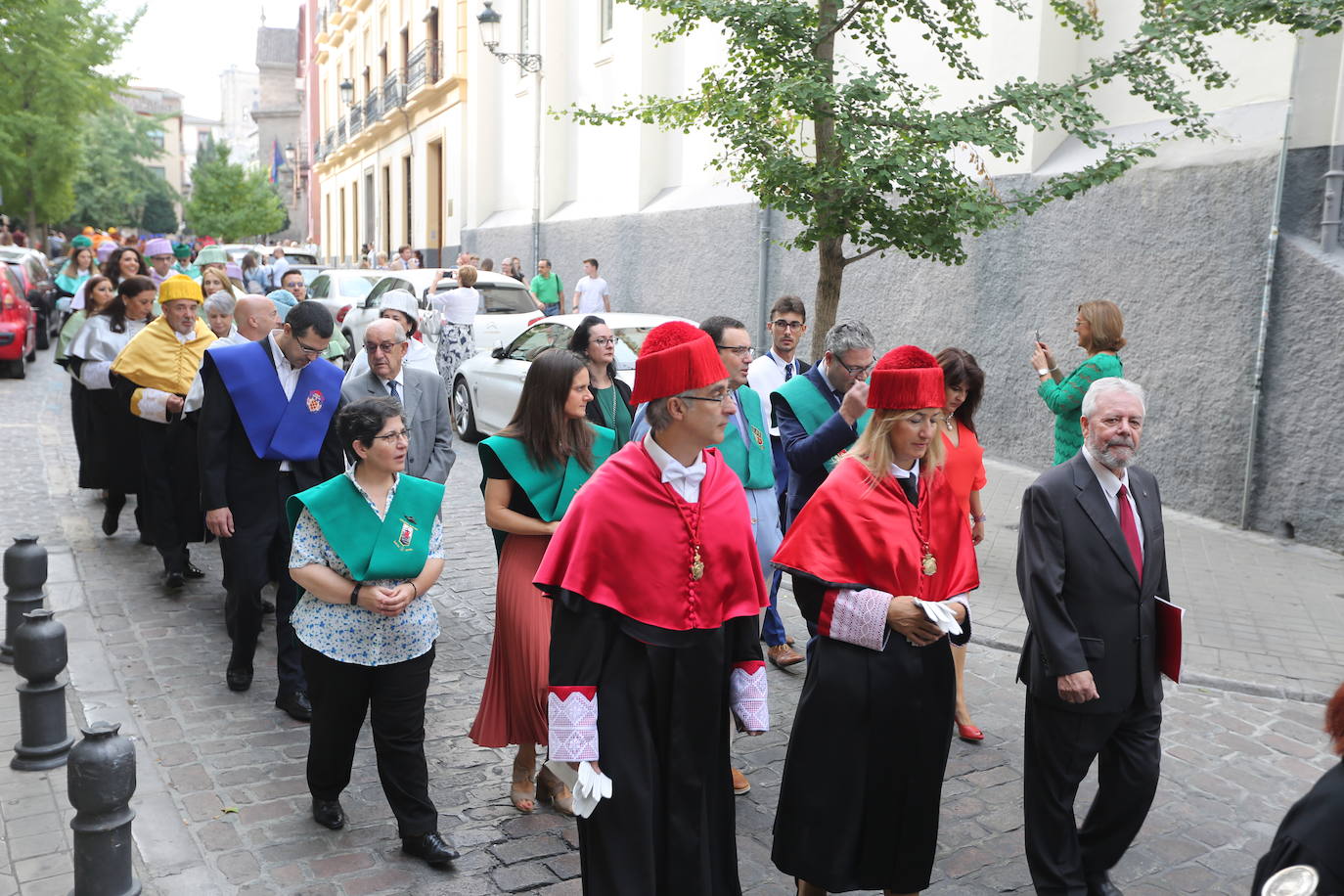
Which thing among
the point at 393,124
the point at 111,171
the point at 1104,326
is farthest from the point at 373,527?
the point at 111,171

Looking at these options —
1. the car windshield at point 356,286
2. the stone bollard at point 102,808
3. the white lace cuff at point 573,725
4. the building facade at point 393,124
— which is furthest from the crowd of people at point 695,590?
the building facade at point 393,124

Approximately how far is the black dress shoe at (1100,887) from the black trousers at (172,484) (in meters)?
5.64

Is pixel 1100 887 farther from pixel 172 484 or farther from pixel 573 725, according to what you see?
pixel 172 484

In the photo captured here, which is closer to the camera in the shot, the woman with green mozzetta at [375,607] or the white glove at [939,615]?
the white glove at [939,615]

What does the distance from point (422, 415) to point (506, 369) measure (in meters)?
6.86

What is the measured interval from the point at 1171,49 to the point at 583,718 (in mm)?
7125

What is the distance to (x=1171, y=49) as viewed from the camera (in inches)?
317

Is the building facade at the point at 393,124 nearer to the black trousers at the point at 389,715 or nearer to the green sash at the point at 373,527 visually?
the green sash at the point at 373,527

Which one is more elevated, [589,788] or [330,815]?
[589,788]

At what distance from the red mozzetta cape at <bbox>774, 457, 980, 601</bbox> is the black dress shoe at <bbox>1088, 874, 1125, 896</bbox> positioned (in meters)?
1.26

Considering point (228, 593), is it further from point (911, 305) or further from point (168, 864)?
point (911, 305)

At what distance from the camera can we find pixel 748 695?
3.29 meters

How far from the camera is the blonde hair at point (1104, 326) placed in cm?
644

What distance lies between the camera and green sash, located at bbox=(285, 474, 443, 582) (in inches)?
160
